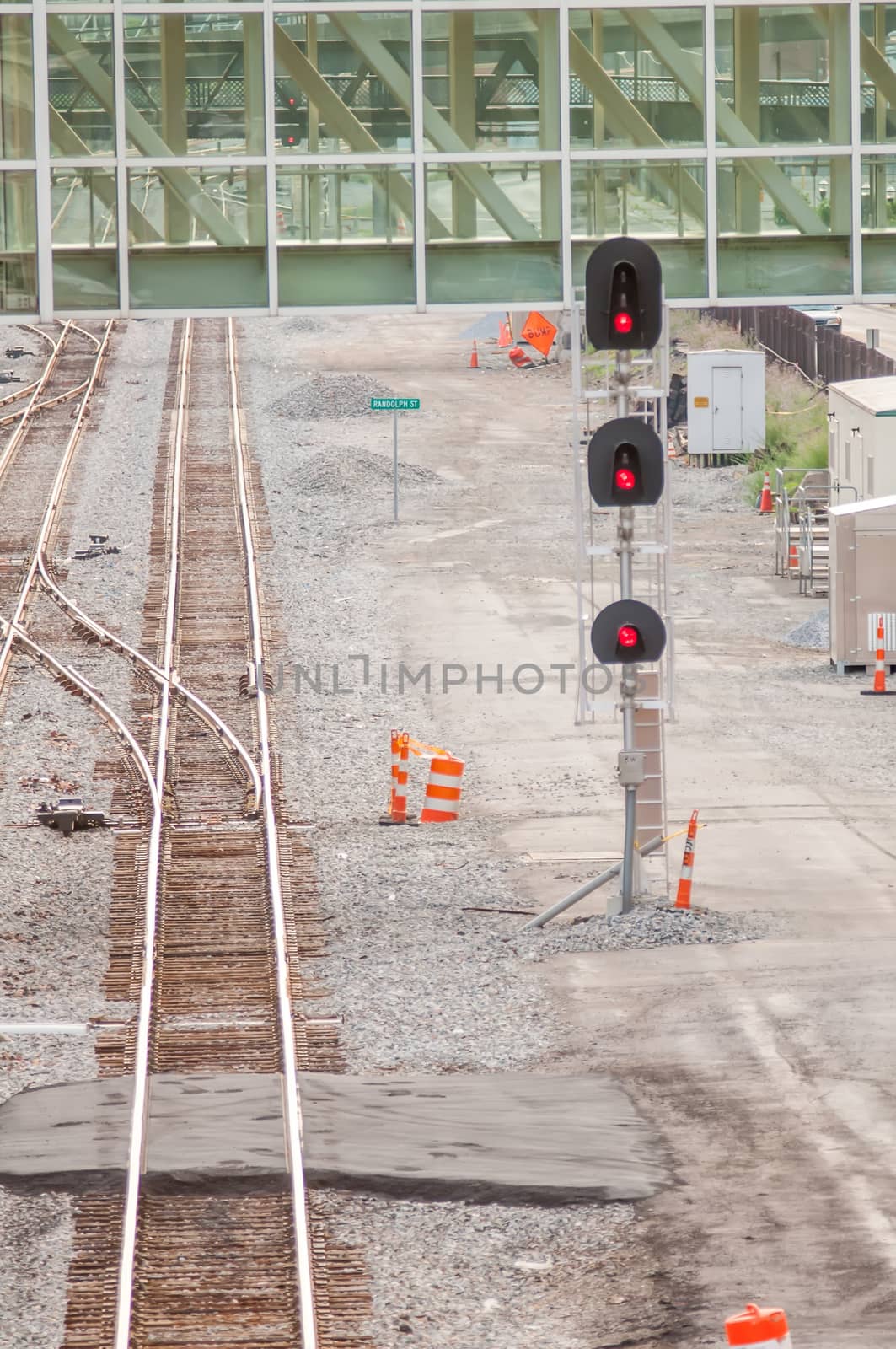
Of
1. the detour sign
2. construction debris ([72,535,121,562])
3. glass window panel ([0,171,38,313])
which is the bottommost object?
construction debris ([72,535,121,562])

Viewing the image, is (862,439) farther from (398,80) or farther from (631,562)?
(631,562)

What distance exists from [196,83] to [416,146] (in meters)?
2.11

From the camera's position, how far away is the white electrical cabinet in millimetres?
40625

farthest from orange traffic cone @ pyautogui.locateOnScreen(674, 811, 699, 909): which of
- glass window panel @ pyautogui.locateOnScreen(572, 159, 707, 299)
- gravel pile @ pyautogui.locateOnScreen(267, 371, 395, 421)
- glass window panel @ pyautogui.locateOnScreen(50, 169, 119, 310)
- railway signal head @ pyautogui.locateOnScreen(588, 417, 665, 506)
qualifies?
gravel pile @ pyautogui.locateOnScreen(267, 371, 395, 421)

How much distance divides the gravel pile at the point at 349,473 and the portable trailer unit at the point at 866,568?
1555 centimetres

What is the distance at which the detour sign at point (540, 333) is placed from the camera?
55.1 metres

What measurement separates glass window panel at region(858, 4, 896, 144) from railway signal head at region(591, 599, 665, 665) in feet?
23.1

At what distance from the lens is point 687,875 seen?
1552 cm

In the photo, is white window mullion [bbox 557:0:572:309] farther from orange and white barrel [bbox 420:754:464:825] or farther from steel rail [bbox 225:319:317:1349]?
steel rail [bbox 225:319:317:1349]

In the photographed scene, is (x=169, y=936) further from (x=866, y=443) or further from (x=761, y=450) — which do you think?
(x=761, y=450)

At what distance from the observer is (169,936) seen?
49.1 feet

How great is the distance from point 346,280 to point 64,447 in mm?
24272

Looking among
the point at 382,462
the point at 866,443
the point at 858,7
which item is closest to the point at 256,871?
the point at 858,7

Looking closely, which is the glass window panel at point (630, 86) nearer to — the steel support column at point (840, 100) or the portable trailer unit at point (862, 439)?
the steel support column at point (840, 100)
